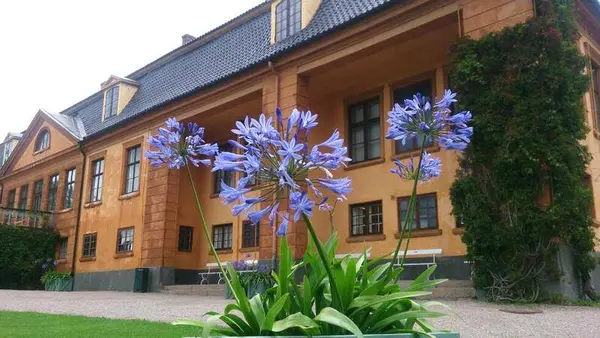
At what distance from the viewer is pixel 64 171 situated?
87.6 feet

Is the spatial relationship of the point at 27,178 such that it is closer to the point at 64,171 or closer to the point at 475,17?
the point at 64,171

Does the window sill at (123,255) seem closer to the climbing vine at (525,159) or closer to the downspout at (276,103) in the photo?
the downspout at (276,103)

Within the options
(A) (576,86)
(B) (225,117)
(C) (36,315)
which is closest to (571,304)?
(A) (576,86)

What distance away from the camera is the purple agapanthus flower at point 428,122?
9.09ft

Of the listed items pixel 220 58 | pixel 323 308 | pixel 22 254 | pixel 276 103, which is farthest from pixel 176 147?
pixel 22 254

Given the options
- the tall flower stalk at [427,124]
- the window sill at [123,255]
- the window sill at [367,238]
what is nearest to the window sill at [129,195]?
the window sill at [123,255]

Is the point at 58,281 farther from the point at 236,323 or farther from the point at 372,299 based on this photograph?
the point at 372,299

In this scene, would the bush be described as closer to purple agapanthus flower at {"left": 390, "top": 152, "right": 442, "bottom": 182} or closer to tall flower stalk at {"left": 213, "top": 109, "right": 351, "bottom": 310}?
purple agapanthus flower at {"left": 390, "top": 152, "right": 442, "bottom": 182}

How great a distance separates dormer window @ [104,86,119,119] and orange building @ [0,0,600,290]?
2.0 inches

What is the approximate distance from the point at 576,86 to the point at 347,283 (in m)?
9.76

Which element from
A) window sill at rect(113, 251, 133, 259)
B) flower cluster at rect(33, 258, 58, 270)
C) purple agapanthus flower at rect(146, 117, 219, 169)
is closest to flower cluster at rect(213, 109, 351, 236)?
purple agapanthus flower at rect(146, 117, 219, 169)

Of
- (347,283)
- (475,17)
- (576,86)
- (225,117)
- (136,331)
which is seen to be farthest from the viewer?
(225,117)

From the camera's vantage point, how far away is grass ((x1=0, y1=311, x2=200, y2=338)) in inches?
261

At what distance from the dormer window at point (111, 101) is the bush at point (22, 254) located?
6362 millimetres
